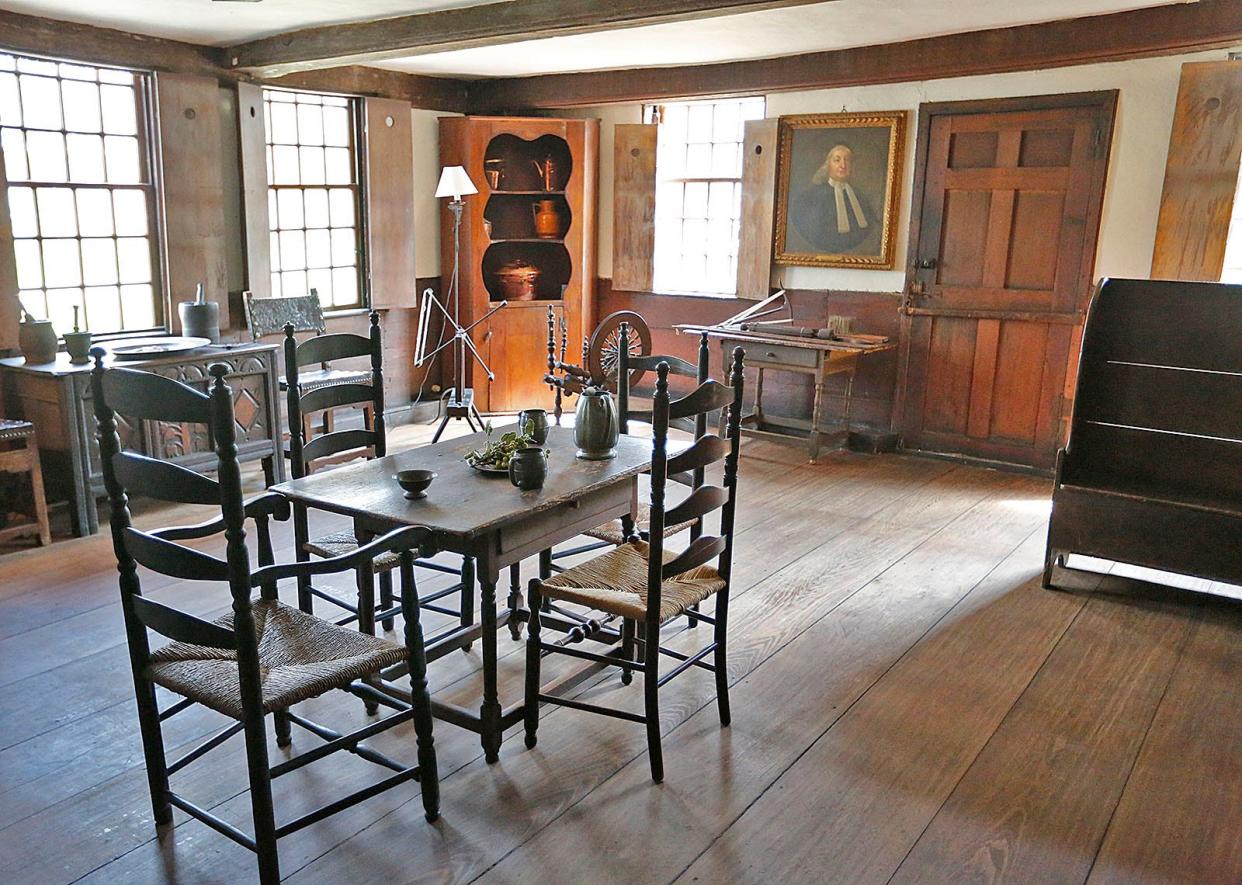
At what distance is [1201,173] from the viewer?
501cm

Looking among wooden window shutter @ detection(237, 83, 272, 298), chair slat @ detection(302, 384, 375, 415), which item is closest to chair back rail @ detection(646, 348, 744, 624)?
chair slat @ detection(302, 384, 375, 415)

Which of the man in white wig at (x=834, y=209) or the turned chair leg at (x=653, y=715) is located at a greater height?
the man in white wig at (x=834, y=209)

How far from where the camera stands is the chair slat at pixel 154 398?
1914 mm

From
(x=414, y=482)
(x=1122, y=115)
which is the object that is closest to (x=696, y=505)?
(x=414, y=482)

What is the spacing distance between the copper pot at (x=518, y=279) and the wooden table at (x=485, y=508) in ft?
14.8

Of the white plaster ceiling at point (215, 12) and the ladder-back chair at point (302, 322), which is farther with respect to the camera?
the ladder-back chair at point (302, 322)

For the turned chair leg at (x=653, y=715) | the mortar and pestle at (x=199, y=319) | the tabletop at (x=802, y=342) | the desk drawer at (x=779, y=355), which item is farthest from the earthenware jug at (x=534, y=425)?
the desk drawer at (x=779, y=355)

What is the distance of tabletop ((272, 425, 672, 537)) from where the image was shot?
243 centimetres

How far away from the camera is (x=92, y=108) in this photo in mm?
5043

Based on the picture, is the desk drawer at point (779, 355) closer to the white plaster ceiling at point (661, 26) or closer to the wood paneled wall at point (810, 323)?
the wood paneled wall at point (810, 323)

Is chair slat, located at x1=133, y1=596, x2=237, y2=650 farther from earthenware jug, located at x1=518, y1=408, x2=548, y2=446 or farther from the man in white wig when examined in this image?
the man in white wig

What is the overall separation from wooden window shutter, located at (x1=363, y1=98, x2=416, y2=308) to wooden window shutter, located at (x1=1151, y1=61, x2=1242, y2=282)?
4668 millimetres

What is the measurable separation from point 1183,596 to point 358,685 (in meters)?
3.33

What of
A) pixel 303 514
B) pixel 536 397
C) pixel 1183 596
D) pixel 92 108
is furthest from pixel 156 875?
pixel 536 397
